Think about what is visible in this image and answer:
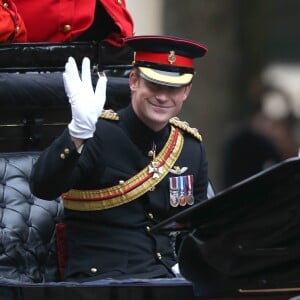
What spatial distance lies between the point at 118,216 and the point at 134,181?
132 millimetres

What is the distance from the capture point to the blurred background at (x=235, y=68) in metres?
8.07

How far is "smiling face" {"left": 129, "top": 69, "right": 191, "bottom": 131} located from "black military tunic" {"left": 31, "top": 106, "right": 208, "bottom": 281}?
0.07 metres

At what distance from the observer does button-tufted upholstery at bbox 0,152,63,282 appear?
4602 millimetres

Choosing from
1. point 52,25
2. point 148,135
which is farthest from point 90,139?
point 52,25

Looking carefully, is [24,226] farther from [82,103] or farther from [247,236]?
[247,236]

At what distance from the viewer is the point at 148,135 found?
14.8 feet

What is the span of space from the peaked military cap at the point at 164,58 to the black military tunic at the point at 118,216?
0.59 feet

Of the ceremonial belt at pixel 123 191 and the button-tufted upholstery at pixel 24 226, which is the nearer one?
the ceremonial belt at pixel 123 191

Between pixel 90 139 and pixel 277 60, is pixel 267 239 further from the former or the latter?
pixel 277 60

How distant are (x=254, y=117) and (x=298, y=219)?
4.31 m

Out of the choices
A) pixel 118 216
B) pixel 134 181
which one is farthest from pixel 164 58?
pixel 118 216

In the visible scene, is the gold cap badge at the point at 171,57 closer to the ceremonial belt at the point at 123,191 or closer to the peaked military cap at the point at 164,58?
the peaked military cap at the point at 164,58

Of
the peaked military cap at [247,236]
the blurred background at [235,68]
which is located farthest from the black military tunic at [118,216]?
the blurred background at [235,68]

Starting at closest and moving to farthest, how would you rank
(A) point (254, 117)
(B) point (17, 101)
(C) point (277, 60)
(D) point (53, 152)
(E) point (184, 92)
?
(D) point (53, 152)
(E) point (184, 92)
(B) point (17, 101)
(A) point (254, 117)
(C) point (277, 60)
